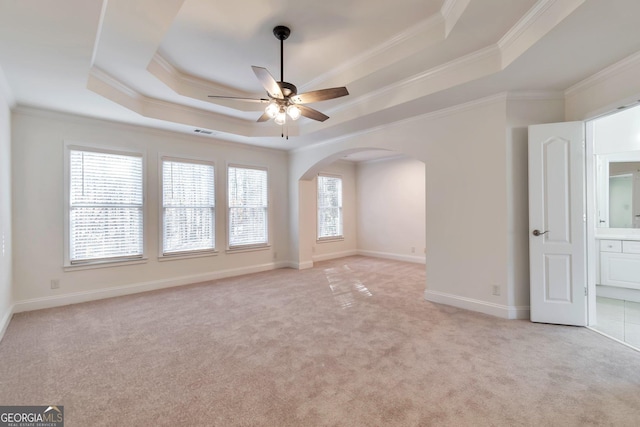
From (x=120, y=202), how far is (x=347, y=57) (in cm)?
397

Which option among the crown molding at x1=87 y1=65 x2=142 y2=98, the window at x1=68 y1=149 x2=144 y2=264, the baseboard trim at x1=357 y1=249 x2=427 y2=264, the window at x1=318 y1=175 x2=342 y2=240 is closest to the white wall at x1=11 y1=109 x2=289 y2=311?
the window at x1=68 y1=149 x2=144 y2=264

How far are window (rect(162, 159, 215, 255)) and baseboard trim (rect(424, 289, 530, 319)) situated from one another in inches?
157

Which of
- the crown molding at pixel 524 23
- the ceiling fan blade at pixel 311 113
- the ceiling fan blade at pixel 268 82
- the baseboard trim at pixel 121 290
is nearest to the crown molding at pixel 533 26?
the crown molding at pixel 524 23

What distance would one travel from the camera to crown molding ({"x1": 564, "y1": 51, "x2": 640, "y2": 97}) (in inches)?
99.5

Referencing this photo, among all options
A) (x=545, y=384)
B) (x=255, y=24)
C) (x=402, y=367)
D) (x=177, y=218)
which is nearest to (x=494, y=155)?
(x=545, y=384)

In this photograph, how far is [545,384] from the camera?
7.06 ft

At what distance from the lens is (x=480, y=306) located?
3.63 metres

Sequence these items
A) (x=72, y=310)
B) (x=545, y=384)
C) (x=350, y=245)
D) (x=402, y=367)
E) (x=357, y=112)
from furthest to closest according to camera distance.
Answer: (x=350, y=245) → (x=357, y=112) → (x=72, y=310) → (x=402, y=367) → (x=545, y=384)

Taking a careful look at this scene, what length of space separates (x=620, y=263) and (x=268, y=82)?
5.28 m

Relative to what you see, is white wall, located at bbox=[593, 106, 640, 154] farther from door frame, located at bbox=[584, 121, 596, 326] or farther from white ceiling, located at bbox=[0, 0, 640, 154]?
white ceiling, located at bbox=[0, 0, 640, 154]

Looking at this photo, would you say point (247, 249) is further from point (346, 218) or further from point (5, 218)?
point (5, 218)

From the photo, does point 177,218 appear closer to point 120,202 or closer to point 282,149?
point 120,202

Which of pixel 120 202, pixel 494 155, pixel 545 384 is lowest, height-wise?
pixel 545 384

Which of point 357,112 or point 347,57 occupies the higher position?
point 347,57
